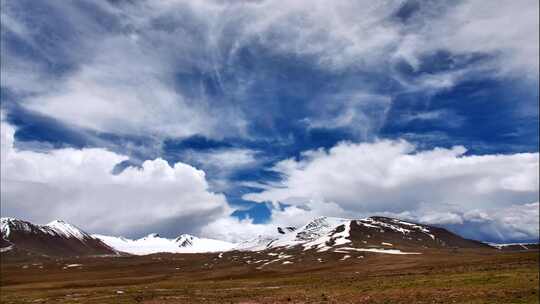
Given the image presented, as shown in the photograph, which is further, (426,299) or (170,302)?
(170,302)

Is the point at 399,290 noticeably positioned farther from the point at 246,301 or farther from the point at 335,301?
the point at 246,301

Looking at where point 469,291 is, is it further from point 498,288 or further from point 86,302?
point 86,302

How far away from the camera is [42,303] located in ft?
207

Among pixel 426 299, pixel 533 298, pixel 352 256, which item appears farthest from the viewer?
pixel 352 256

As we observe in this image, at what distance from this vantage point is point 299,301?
49281mm

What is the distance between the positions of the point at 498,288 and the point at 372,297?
12.5 metres

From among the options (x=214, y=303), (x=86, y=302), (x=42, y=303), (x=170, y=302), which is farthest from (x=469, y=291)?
(x=42, y=303)

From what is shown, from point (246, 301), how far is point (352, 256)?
5777 inches

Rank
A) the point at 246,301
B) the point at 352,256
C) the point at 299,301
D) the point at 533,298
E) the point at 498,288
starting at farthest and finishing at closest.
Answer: the point at 352,256, the point at 246,301, the point at 299,301, the point at 498,288, the point at 533,298

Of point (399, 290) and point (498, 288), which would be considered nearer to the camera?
point (498, 288)

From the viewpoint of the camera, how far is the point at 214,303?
5175cm

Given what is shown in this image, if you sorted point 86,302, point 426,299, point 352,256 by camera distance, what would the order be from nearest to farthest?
point 426,299, point 86,302, point 352,256

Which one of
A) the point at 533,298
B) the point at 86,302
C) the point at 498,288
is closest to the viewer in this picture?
the point at 533,298

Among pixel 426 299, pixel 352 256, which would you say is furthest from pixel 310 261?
pixel 426 299
